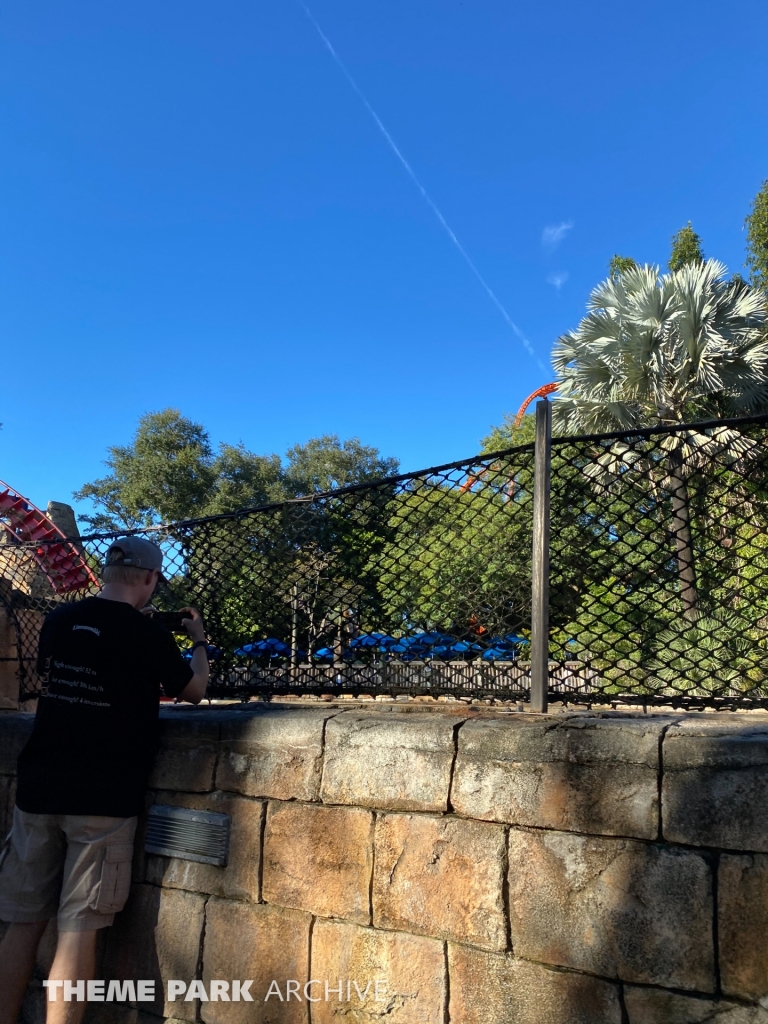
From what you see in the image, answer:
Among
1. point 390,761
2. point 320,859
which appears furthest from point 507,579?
point 320,859

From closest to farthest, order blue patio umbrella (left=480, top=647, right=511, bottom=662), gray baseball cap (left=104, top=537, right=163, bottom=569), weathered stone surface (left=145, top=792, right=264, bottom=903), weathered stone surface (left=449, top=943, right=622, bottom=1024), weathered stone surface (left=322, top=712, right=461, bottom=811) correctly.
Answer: weathered stone surface (left=449, top=943, right=622, bottom=1024)
weathered stone surface (left=322, top=712, right=461, bottom=811)
weathered stone surface (left=145, top=792, right=264, bottom=903)
blue patio umbrella (left=480, top=647, right=511, bottom=662)
gray baseball cap (left=104, top=537, right=163, bottom=569)

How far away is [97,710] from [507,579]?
154cm

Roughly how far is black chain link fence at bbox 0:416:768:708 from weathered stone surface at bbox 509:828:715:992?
551 mm

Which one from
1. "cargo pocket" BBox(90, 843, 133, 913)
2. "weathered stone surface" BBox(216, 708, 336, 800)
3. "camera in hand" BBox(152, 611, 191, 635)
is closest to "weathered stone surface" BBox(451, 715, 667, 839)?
"weathered stone surface" BBox(216, 708, 336, 800)

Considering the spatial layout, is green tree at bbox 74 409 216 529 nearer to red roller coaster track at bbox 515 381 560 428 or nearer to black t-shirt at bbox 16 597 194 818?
red roller coaster track at bbox 515 381 560 428

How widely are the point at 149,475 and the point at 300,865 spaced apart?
1100 inches

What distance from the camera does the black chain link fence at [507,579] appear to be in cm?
217

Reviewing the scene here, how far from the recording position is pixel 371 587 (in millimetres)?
2762

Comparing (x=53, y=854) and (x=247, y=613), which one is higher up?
(x=247, y=613)

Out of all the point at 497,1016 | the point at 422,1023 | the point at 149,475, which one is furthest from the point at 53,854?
the point at 149,475

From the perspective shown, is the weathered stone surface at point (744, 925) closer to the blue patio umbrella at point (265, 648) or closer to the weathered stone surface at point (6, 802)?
the blue patio umbrella at point (265, 648)

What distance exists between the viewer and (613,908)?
1759 millimetres

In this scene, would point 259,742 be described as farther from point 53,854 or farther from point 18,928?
point 18,928

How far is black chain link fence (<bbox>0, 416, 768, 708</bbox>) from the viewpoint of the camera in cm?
217
